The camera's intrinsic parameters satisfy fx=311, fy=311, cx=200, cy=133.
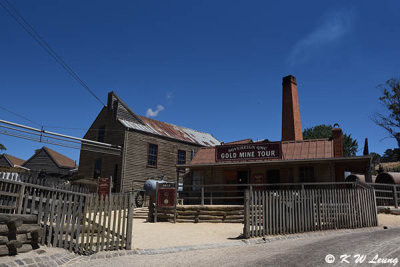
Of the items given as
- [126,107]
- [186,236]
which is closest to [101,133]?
[126,107]

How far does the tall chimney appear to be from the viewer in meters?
26.2

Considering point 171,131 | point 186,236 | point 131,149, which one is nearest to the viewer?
point 186,236

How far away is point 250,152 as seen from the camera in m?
18.5

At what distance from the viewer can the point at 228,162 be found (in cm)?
1852

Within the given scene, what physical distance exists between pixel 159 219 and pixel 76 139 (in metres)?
12.7

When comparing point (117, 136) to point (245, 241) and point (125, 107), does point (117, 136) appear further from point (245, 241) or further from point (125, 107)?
point (245, 241)

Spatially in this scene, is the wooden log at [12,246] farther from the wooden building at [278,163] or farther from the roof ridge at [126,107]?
the roof ridge at [126,107]

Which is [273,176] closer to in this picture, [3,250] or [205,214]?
[205,214]

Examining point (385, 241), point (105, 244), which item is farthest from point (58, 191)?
point (385, 241)

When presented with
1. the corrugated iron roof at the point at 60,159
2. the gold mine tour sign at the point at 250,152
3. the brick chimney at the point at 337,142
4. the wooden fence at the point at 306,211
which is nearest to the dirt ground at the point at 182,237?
the wooden fence at the point at 306,211

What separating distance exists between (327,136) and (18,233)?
209 ft

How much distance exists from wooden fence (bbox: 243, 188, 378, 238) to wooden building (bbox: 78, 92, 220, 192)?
1591cm

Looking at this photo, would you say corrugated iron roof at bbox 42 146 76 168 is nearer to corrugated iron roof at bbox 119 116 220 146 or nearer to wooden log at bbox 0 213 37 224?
corrugated iron roof at bbox 119 116 220 146

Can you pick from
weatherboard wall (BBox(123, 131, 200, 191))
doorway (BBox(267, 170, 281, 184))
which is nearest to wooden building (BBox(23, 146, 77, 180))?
weatherboard wall (BBox(123, 131, 200, 191))
